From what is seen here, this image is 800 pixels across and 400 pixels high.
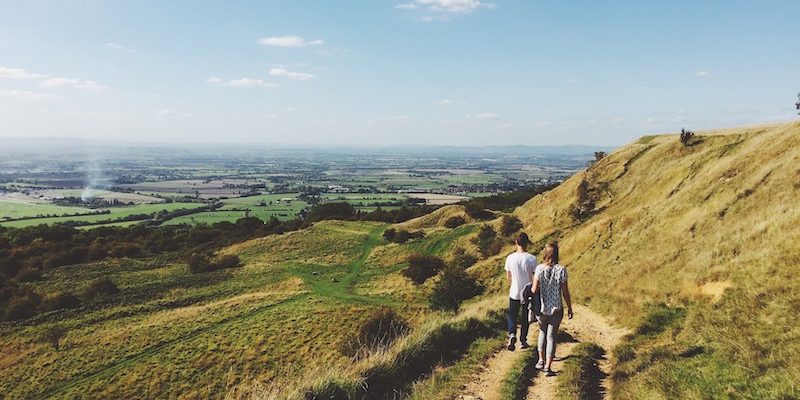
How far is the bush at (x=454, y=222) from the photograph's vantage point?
200 ft

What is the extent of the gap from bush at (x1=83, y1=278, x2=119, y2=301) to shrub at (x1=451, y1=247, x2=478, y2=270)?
36.1m

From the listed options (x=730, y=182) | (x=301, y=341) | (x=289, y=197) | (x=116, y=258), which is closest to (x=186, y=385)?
(x=301, y=341)

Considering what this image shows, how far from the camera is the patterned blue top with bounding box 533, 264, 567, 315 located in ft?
32.5

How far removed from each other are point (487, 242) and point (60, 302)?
43617 millimetres

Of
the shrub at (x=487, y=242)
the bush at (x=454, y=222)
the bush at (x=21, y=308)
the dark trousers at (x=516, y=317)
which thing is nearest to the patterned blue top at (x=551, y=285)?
the dark trousers at (x=516, y=317)

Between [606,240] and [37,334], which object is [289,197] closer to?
[37,334]

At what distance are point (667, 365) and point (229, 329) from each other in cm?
3182

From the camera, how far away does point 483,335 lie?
44.4 ft

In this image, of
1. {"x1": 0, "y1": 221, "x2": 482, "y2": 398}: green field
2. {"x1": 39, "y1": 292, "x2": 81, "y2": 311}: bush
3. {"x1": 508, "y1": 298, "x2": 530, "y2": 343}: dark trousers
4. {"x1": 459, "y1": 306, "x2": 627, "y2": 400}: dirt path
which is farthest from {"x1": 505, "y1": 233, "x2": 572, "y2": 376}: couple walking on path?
{"x1": 39, "y1": 292, "x2": 81, "y2": 311}: bush

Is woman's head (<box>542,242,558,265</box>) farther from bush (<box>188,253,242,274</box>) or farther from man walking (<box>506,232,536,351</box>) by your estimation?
bush (<box>188,253,242,274</box>)

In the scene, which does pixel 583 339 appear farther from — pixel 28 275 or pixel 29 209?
pixel 29 209

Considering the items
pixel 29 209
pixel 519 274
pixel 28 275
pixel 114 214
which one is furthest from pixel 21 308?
pixel 29 209

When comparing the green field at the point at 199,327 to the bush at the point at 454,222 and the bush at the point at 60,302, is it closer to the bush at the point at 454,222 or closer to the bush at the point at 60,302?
the bush at the point at 60,302

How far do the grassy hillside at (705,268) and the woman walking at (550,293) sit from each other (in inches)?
59.3
